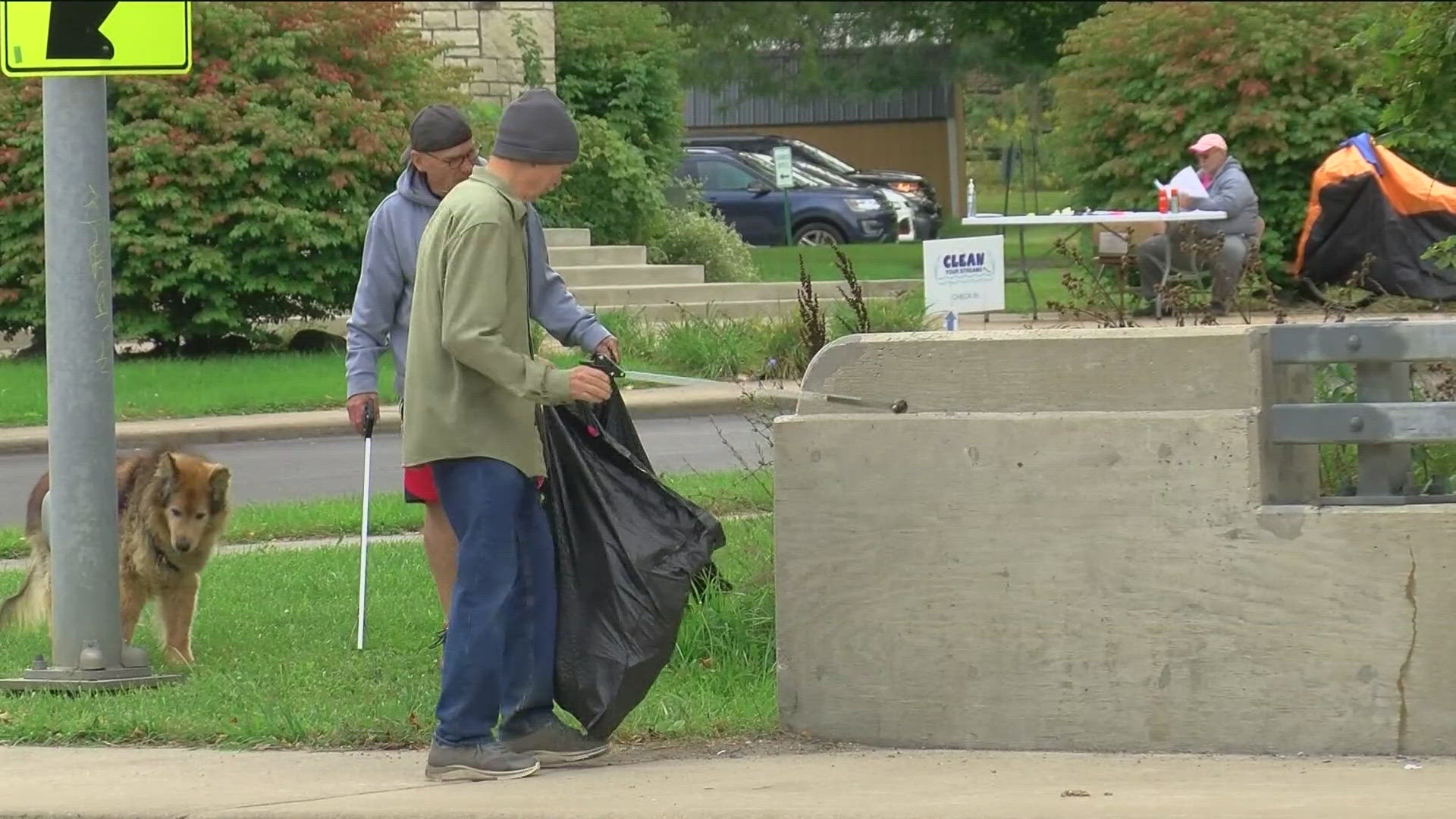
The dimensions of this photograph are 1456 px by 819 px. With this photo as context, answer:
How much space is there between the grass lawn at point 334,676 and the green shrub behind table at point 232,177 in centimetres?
951

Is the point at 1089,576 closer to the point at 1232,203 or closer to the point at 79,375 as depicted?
the point at 79,375

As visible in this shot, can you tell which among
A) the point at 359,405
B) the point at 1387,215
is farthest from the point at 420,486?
the point at 1387,215

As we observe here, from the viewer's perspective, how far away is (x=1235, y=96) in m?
20.4

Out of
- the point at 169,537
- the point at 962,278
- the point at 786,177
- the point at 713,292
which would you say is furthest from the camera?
the point at 786,177

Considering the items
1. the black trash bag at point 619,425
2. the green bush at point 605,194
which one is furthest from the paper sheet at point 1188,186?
the black trash bag at point 619,425

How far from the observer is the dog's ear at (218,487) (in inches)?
295

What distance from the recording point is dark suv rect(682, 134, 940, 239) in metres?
32.5

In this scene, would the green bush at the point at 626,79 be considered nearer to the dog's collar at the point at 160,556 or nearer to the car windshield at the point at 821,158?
the car windshield at the point at 821,158

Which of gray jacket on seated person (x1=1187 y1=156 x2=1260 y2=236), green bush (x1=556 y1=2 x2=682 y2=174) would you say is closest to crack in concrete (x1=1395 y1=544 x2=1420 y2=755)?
gray jacket on seated person (x1=1187 y1=156 x2=1260 y2=236)

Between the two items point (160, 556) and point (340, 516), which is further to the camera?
point (340, 516)

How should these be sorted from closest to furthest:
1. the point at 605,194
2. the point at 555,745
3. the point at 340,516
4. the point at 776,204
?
the point at 555,745
the point at 340,516
the point at 605,194
the point at 776,204

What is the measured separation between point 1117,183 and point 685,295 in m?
4.46

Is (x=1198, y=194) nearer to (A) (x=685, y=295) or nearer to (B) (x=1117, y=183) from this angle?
(B) (x=1117, y=183)

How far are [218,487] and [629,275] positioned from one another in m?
13.7
